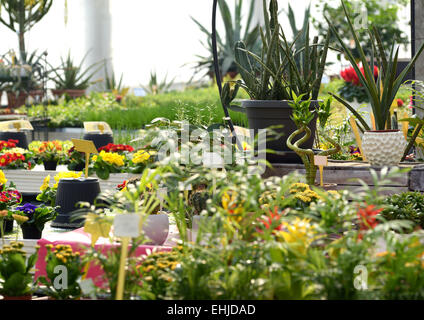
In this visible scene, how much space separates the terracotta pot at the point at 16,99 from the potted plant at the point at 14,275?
963 centimetres

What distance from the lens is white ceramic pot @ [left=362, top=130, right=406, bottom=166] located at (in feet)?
8.45

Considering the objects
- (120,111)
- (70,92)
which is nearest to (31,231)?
(120,111)

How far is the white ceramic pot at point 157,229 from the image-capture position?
2312 mm

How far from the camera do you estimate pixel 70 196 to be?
3219 mm

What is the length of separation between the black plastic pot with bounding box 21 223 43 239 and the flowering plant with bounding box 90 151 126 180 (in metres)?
1.38

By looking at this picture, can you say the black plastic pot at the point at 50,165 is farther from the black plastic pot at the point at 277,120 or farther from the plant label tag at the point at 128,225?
the plant label tag at the point at 128,225

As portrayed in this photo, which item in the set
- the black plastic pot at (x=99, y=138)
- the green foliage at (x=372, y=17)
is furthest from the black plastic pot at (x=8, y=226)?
the green foliage at (x=372, y=17)

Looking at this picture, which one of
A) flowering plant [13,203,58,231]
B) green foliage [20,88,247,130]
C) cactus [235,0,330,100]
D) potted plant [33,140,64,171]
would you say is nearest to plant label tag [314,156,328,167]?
cactus [235,0,330,100]

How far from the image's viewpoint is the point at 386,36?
19.1 m

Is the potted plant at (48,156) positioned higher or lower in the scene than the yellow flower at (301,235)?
lower

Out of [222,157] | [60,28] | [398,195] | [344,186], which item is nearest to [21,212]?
[222,157]

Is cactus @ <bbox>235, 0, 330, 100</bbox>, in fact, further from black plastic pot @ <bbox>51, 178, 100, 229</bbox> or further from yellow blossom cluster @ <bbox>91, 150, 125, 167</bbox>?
yellow blossom cluster @ <bbox>91, 150, 125, 167</bbox>
